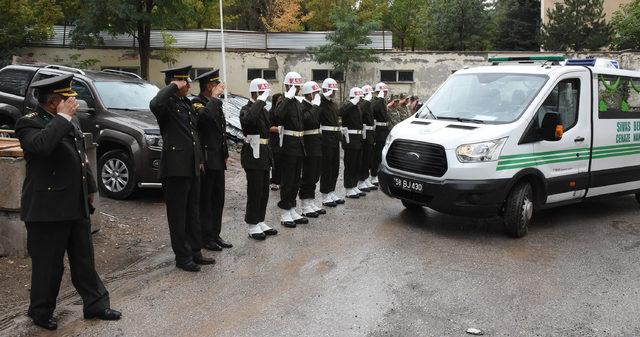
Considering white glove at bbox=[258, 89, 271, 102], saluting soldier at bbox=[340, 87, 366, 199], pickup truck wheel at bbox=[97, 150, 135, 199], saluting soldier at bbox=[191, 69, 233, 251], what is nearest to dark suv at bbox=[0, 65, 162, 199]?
pickup truck wheel at bbox=[97, 150, 135, 199]

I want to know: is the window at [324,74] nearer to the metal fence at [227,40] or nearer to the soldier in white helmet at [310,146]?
the metal fence at [227,40]

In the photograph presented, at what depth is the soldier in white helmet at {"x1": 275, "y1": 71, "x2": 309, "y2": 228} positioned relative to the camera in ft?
26.9

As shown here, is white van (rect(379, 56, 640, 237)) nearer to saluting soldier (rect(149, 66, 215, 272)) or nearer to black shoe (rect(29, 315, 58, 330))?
saluting soldier (rect(149, 66, 215, 272))

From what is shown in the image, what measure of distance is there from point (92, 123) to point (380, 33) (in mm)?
20788

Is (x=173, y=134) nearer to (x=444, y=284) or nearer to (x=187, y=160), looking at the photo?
(x=187, y=160)

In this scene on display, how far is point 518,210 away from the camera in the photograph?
301 inches

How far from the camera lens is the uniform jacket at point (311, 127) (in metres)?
8.69

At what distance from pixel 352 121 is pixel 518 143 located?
11.2 ft

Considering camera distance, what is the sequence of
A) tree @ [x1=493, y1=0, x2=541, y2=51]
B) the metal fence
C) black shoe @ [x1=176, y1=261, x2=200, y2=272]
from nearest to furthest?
black shoe @ [x1=176, y1=261, x2=200, y2=272]
the metal fence
tree @ [x1=493, y1=0, x2=541, y2=51]

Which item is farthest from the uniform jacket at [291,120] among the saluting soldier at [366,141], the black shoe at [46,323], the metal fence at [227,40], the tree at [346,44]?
the metal fence at [227,40]

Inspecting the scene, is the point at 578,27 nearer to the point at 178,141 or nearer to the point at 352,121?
the point at 352,121

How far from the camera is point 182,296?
18.1 ft

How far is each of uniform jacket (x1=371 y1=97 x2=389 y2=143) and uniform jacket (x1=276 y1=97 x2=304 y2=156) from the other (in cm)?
340

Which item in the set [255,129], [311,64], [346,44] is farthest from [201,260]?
[311,64]
